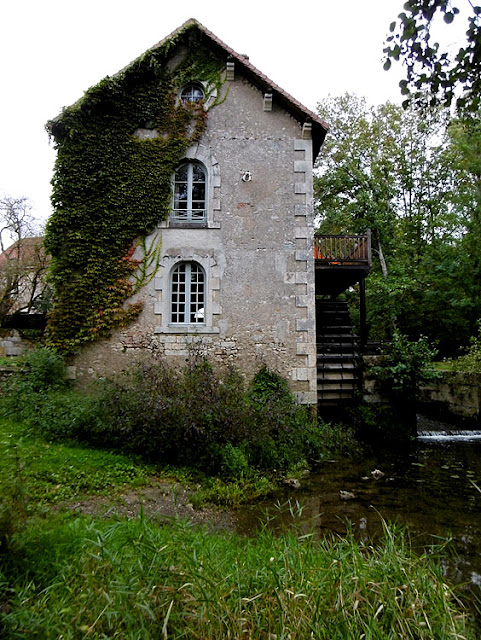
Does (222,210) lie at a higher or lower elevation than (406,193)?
lower

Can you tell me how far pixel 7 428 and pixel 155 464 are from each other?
2552 millimetres

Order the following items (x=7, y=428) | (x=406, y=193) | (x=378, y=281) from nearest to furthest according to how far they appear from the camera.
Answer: (x=7, y=428), (x=378, y=281), (x=406, y=193)

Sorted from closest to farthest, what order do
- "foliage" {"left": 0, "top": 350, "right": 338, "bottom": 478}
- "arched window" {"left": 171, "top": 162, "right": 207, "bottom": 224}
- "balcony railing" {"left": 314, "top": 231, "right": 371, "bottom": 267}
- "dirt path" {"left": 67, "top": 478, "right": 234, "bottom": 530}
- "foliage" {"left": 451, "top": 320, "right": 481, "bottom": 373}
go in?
"dirt path" {"left": 67, "top": 478, "right": 234, "bottom": 530} → "foliage" {"left": 0, "top": 350, "right": 338, "bottom": 478} → "arched window" {"left": 171, "top": 162, "right": 207, "bottom": 224} → "balcony railing" {"left": 314, "top": 231, "right": 371, "bottom": 267} → "foliage" {"left": 451, "top": 320, "right": 481, "bottom": 373}

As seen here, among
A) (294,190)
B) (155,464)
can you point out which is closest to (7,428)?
(155,464)

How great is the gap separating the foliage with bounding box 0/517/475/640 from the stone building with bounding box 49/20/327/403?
6.30 m

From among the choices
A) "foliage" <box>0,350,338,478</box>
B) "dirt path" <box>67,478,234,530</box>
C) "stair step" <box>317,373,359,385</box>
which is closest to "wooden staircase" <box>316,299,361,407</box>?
"stair step" <box>317,373,359,385</box>

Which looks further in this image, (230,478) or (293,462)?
(293,462)

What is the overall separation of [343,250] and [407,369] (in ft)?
11.8

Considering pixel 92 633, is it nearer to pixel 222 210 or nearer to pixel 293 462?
pixel 293 462

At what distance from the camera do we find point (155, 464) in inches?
237

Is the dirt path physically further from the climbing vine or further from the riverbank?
the climbing vine

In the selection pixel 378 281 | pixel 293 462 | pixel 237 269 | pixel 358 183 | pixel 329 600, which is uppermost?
pixel 358 183

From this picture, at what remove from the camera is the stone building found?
9.12m

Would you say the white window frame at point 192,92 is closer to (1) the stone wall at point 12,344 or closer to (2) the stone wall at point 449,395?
(1) the stone wall at point 12,344
